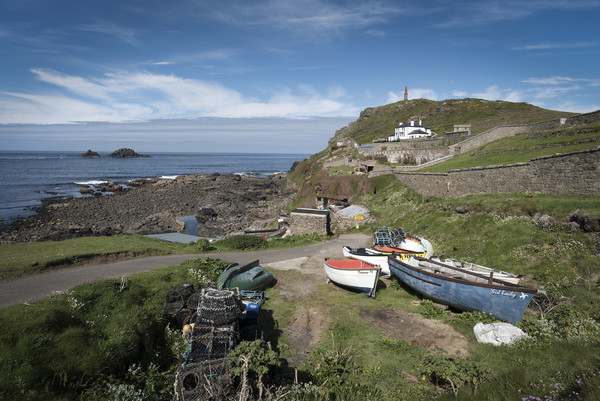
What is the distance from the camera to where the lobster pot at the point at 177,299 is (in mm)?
10562

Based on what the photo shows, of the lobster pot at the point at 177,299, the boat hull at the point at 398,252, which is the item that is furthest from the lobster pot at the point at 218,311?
the boat hull at the point at 398,252

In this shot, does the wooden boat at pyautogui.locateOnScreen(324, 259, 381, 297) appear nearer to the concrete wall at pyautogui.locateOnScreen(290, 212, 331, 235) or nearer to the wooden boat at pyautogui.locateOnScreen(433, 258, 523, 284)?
the wooden boat at pyautogui.locateOnScreen(433, 258, 523, 284)

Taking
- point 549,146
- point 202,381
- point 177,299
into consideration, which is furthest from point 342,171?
point 202,381

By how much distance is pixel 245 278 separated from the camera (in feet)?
45.3

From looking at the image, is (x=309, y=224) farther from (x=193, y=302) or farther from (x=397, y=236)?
(x=193, y=302)

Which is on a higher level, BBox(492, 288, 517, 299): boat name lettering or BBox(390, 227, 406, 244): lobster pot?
BBox(492, 288, 517, 299): boat name lettering

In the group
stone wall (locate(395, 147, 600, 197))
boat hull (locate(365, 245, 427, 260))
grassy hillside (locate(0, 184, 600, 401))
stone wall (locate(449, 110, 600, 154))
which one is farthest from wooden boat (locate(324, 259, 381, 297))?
stone wall (locate(449, 110, 600, 154))

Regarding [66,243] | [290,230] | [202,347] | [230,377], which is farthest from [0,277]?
[290,230]

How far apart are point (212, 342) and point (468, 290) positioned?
926 centimetres

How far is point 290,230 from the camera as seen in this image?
2664 cm

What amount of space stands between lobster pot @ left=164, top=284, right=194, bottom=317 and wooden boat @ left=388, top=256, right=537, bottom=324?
944cm

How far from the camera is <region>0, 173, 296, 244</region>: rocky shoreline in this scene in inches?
1391

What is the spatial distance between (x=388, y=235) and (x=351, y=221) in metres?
8.54

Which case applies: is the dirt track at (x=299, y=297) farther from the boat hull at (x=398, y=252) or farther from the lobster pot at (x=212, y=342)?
the boat hull at (x=398, y=252)
